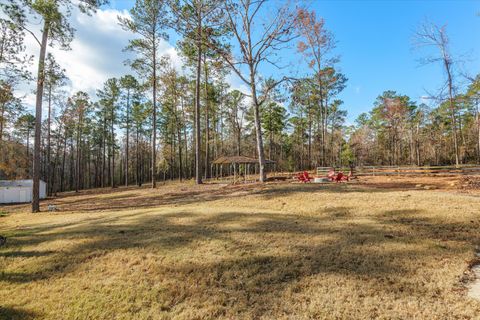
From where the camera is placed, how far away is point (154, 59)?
19.8 m

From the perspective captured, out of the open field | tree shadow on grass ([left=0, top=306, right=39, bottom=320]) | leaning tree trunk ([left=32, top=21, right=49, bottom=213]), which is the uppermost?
leaning tree trunk ([left=32, top=21, right=49, bottom=213])

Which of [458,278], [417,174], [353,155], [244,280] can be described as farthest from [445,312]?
[353,155]

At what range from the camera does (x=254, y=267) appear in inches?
171

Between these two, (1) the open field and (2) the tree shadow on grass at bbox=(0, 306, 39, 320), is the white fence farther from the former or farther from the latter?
(2) the tree shadow on grass at bbox=(0, 306, 39, 320)

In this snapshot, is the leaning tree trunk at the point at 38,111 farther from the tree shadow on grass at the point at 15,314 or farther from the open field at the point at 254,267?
the tree shadow on grass at the point at 15,314

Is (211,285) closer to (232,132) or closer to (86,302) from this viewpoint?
(86,302)

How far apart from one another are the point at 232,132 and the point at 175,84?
54.8 feet

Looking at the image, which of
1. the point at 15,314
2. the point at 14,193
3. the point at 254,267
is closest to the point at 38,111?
the point at 15,314

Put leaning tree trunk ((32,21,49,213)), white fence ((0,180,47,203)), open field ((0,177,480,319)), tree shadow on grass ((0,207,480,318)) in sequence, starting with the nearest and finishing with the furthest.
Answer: open field ((0,177,480,319)) < tree shadow on grass ((0,207,480,318)) < leaning tree trunk ((32,21,49,213)) < white fence ((0,180,47,203))

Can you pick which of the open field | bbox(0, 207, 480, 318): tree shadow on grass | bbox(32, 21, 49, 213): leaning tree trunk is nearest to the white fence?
bbox(32, 21, 49, 213): leaning tree trunk

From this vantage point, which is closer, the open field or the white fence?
the open field

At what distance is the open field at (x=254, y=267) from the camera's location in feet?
10.7

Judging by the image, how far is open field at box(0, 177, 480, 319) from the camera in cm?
327

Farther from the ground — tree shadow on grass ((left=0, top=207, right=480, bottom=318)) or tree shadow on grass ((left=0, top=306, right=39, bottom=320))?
tree shadow on grass ((left=0, top=207, right=480, bottom=318))
